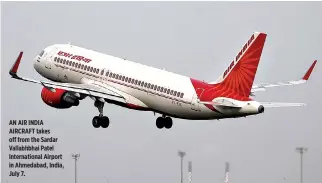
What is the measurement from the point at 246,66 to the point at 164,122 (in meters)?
14.6

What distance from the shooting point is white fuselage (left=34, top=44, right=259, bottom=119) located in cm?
17275

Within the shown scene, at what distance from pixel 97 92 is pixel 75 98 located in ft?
7.37

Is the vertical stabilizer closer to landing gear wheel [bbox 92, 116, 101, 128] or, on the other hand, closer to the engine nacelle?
landing gear wheel [bbox 92, 116, 101, 128]

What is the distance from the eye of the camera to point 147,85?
17750 centimetres

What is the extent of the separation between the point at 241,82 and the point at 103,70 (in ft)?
59.7

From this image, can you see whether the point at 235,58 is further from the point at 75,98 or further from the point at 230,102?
the point at 75,98

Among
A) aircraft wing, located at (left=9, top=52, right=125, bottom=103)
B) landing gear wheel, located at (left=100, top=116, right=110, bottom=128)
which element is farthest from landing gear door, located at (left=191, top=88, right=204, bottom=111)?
landing gear wheel, located at (left=100, top=116, right=110, bottom=128)

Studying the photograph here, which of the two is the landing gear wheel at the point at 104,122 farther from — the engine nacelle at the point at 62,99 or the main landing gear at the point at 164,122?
the main landing gear at the point at 164,122

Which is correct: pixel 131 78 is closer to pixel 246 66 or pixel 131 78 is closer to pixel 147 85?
pixel 147 85

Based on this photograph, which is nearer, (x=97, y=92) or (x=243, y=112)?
(x=243, y=112)

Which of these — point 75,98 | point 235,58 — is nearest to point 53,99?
point 75,98

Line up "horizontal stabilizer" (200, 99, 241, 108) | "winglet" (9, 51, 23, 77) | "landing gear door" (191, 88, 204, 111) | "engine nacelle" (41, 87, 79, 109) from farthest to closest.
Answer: "engine nacelle" (41, 87, 79, 109), "winglet" (9, 51, 23, 77), "landing gear door" (191, 88, 204, 111), "horizontal stabilizer" (200, 99, 241, 108)

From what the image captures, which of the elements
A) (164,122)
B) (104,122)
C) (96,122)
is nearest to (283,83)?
(164,122)

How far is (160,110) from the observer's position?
177 meters
